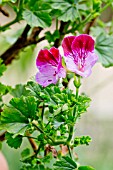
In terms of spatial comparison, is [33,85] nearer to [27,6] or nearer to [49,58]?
[49,58]

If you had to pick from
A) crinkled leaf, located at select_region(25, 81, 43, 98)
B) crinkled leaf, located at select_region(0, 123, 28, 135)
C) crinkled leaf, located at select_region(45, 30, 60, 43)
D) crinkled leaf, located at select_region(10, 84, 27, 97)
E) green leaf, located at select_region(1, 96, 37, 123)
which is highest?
crinkled leaf, located at select_region(45, 30, 60, 43)

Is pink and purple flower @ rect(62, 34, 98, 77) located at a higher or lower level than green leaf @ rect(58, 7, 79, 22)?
lower

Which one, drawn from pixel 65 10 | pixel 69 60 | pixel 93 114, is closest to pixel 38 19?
pixel 65 10

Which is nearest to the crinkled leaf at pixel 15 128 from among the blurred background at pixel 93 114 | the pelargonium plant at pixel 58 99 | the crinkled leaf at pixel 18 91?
the pelargonium plant at pixel 58 99

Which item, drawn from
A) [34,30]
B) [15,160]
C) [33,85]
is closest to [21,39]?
[34,30]

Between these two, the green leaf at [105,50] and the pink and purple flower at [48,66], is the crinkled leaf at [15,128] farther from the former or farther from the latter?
the green leaf at [105,50]

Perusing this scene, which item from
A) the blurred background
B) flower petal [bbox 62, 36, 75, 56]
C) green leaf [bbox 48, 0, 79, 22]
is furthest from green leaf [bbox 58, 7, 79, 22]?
the blurred background

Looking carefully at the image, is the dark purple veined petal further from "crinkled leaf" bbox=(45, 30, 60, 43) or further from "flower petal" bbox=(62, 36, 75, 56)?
"crinkled leaf" bbox=(45, 30, 60, 43)
